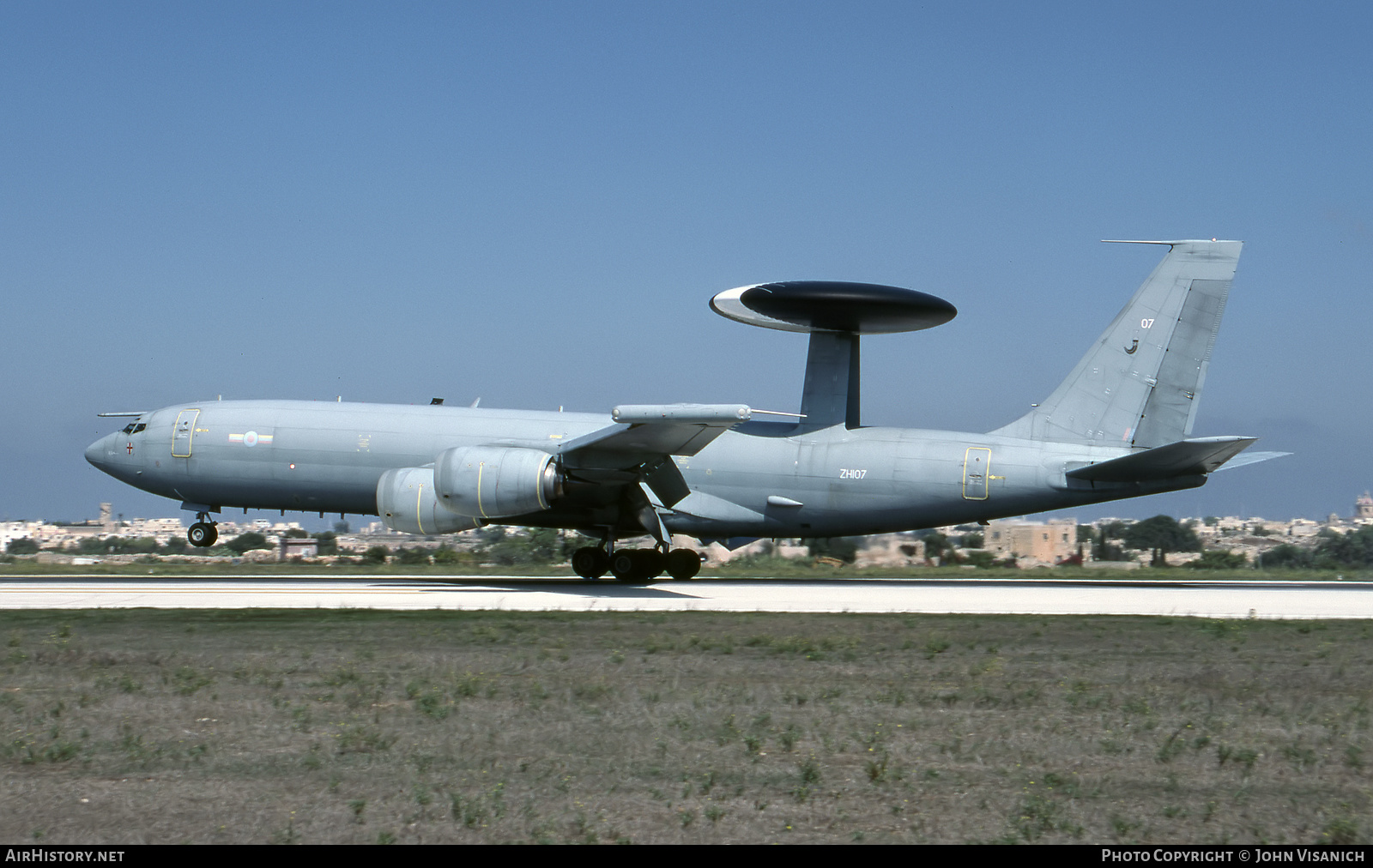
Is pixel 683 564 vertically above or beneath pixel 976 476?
beneath

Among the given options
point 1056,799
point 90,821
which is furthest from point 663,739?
point 90,821

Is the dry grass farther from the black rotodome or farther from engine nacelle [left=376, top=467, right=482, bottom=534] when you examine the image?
the black rotodome

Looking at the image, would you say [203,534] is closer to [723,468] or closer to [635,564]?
[635,564]

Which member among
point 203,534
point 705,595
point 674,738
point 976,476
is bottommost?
point 674,738

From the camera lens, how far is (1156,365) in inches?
1134

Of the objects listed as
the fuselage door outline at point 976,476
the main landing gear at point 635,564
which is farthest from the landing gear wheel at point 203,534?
the fuselage door outline at point 976,476

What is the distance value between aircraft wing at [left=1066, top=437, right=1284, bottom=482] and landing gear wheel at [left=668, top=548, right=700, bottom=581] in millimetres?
9012

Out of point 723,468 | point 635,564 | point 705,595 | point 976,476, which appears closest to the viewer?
point 705,595

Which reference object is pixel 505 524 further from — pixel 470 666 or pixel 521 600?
pixel 470 666

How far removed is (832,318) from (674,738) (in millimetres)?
21321


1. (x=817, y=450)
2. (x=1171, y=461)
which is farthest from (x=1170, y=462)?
(x=817, y=450)

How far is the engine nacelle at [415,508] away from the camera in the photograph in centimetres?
2652

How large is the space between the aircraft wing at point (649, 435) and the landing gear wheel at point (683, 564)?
281 centimetres

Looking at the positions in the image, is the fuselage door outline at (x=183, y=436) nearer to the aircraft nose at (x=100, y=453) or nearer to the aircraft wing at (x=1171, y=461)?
the aircraft nose at (x=100, y=453)
